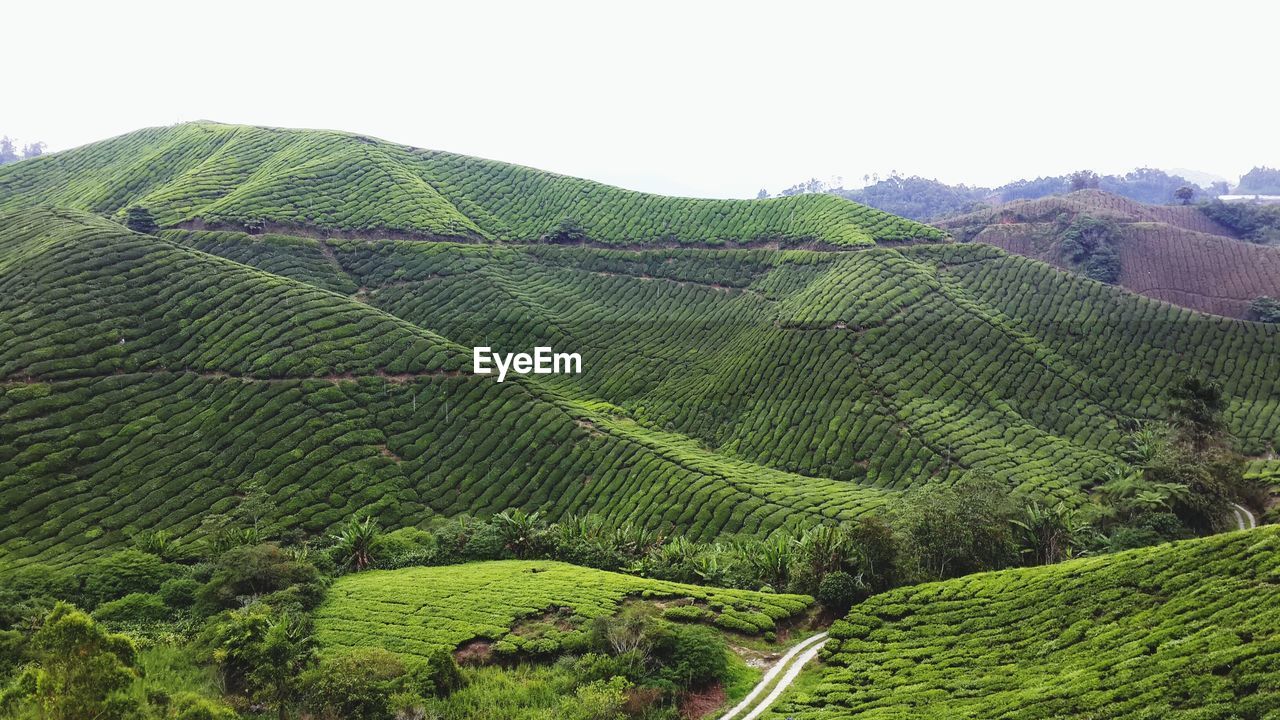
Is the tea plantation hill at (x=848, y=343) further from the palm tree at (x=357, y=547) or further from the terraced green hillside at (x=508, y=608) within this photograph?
the palm tree at (x=357, y=547)

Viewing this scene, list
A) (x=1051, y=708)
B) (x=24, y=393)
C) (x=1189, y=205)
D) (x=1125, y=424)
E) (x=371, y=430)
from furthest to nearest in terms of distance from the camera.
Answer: (x=1189, y=205), (x=1125, y=424), (x=371, y=430), (x=24, y=393), (x=1051, y=708)

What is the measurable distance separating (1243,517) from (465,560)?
47.8 meters

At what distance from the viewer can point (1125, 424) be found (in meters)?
63.7

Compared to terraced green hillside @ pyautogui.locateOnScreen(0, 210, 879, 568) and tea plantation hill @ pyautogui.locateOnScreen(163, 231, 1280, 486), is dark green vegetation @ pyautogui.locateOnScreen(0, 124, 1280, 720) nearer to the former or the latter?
terraced green hillside @ pyautogui.locateOnScreen(0, 210, 879, 568)

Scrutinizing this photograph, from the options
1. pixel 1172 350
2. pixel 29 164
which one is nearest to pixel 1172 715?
pixel 1172 350

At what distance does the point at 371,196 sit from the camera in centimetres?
10650

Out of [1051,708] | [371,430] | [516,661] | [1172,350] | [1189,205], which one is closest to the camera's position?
[1051,708]

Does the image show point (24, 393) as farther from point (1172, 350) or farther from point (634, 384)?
point (1172, 350)

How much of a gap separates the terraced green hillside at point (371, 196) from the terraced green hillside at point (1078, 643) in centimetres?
6841

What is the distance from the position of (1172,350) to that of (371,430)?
2987 inches

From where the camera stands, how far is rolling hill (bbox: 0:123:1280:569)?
48.6 meters

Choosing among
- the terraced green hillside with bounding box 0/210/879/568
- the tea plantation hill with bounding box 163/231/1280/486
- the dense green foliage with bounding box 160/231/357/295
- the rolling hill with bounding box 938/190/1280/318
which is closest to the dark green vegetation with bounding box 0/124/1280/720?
the terraced green hillside with bounding box 0/210/879/568

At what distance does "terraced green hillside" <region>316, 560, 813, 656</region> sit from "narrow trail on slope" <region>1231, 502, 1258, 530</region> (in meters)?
30.2

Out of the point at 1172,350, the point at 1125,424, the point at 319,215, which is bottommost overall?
the point at 1125,424
